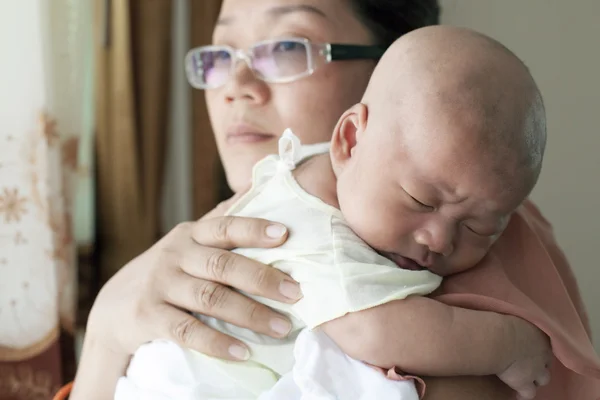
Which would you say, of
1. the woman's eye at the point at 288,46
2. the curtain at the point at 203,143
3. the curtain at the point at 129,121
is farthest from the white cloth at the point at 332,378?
the curtain at the point at 203,143

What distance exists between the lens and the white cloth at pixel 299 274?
0.75 metres

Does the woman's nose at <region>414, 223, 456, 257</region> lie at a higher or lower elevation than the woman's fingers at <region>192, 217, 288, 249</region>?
higher

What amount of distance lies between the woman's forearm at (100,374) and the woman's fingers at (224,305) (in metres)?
0.21

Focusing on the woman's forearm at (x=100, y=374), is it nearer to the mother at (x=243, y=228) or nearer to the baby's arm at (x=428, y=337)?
the mother at (x=243, y=228)

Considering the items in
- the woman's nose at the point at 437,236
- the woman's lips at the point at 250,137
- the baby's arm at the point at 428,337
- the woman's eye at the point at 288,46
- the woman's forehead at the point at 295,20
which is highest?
the woman's forehead at the point at 295,20

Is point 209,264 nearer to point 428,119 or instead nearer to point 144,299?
point 144,299

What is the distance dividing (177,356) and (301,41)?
0.72 metres

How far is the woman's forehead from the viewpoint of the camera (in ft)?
4.00

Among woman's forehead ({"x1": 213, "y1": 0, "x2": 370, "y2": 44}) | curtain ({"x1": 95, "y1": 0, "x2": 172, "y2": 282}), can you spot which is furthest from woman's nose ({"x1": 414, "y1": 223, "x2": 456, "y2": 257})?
curtain ({"x1": 95, "y1": 0, "x2": 172, "y2": 282})

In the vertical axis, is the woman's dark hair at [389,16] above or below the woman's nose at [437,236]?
above

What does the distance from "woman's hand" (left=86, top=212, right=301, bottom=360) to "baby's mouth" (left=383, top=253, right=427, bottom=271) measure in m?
0.16

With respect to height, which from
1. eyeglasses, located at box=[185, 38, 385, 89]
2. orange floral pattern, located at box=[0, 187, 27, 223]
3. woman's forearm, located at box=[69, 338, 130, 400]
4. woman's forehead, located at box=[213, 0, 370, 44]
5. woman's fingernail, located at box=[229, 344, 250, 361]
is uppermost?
woman's forehead, located at box=[213, 0, 370, 44]

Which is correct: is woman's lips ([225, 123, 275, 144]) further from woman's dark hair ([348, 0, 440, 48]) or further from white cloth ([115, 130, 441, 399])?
woman's dark hair ([348, 0, 440, 48])

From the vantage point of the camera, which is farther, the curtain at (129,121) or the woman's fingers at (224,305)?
the curtain at (129,121)
